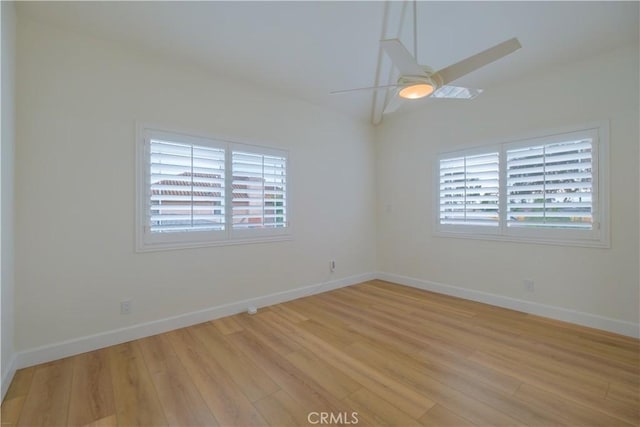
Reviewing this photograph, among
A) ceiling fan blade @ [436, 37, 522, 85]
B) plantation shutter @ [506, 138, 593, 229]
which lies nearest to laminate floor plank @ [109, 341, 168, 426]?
ceiling fan blade @ [436, 37, 522, 85]

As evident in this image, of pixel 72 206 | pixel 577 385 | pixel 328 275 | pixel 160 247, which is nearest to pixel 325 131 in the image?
pixel 328 275

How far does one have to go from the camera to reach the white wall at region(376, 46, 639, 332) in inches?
102

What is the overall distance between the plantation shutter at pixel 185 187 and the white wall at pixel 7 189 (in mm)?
890

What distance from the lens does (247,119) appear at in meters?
3.28

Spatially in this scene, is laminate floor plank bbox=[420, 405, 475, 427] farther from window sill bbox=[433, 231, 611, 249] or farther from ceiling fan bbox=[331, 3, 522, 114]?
window sill bbox=[433, 231, 611, 249]

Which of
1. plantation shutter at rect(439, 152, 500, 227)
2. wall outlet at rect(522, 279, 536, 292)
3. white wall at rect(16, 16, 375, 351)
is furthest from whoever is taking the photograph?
plantation shutter at rect(439, 152, 500, 227)

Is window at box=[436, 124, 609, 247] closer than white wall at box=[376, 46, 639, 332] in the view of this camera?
No

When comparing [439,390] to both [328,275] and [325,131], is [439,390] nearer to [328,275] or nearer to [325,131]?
[328,275]

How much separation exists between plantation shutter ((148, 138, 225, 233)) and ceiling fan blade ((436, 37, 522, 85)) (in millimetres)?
2305

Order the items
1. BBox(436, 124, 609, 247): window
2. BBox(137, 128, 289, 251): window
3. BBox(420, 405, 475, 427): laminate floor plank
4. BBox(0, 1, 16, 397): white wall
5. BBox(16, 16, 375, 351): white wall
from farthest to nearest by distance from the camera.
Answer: BBox(436, 124, 609, 247): window, BBox(137, 128, 289, 251): window, BBox(16, 16, 375, 351): white wall, BBox(0, 1, 16, 397): white wall, BBox(420, 405, 475, 427): laminate floor plank

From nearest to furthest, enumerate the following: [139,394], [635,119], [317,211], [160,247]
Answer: [139,394] → [635,119] → [160,247] → [317,211]

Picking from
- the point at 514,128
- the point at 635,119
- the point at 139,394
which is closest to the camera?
the point at 139,394

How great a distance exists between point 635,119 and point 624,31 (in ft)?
2.53

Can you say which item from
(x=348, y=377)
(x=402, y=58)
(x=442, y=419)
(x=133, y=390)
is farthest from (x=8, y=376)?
(x=402, y=58)
